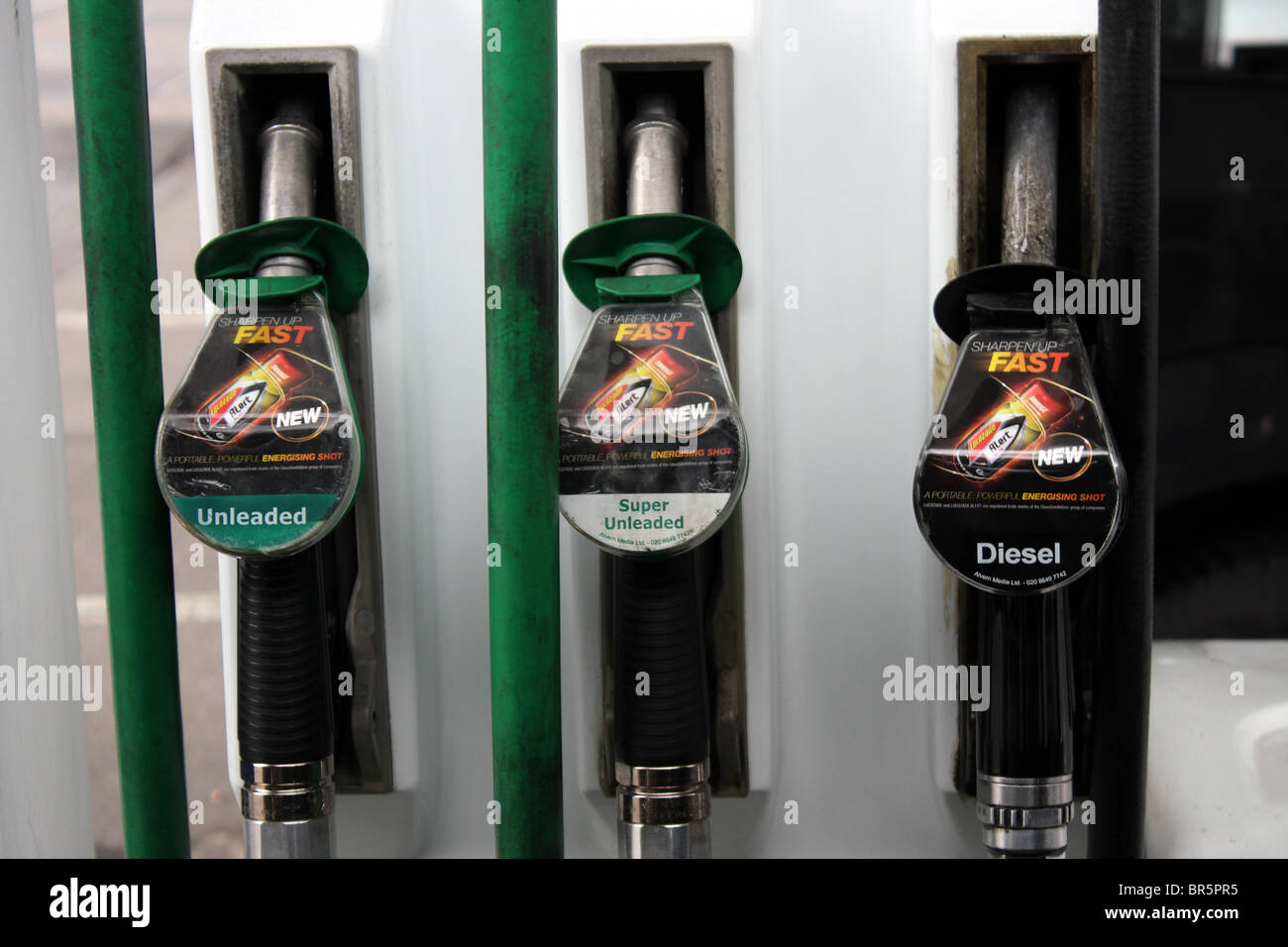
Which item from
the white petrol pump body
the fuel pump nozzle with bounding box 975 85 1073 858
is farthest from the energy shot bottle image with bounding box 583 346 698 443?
the fuel pump nozzle with bounding box 975 85 1073 858

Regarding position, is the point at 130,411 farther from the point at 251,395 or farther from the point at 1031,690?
the point at 1031,690

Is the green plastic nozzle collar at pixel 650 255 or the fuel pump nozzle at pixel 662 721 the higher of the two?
the green plastic nozzle collar at pixel 650 255

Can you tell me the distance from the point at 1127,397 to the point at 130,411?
1.87 ft

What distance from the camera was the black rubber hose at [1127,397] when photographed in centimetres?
55

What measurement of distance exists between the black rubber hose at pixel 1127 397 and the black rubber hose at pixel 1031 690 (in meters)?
0.02

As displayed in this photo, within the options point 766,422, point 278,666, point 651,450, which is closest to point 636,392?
point 651,450

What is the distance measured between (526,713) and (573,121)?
0.39 m

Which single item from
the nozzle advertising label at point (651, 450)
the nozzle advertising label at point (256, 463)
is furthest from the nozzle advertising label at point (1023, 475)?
the nozzle advertising label at point (256, 463)

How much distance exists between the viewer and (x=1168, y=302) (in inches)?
34.4

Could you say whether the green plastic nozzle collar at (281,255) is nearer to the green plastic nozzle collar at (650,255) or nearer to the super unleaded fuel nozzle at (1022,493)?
the green plastic nozzle collar at (650,255)

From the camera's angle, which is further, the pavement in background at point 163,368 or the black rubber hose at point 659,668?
the pavement in background at point 163,368

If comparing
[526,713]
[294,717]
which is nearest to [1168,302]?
[526,713]
